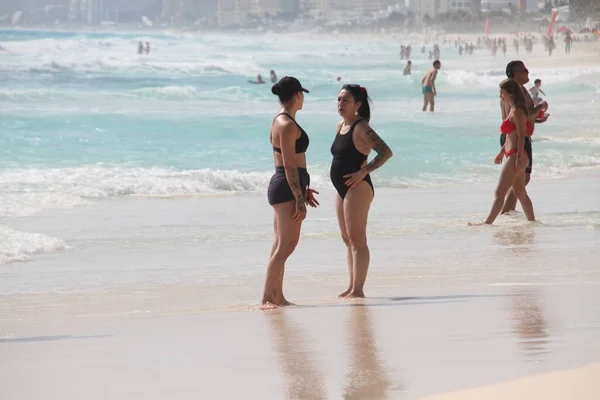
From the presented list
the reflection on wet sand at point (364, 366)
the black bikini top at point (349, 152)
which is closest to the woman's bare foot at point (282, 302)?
the reflection on wet sand at point (364, 366)

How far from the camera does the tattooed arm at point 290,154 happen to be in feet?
19.9

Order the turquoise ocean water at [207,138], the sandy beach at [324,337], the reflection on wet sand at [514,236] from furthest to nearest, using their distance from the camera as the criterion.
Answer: the turquoise ocean water at [207,138]
the reflection on wet sand at [514,236]
the sandy beach at [324,337]

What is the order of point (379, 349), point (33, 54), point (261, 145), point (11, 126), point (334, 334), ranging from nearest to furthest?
point (379, 349), point (334, 334), point (261, 145), point (11, 126), point (33, 54)

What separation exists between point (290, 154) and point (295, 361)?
1.71 m

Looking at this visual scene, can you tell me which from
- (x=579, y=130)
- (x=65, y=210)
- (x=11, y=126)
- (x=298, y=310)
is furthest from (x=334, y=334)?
(x=11, y=126)

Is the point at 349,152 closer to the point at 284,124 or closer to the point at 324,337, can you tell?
the point at 284,124

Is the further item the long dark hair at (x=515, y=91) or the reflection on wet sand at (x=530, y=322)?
the long dark hair at (x=515, y=91)

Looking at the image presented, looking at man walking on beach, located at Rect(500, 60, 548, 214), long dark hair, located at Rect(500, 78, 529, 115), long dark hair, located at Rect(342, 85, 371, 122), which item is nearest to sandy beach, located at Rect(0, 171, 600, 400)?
long dark hair, located at Rect(342, 85, 371, 122)

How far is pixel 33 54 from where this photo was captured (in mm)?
75812

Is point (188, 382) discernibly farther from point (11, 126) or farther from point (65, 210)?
point (11, 126)

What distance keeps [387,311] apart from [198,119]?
24010 mm

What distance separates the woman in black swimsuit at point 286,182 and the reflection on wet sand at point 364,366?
734 millimetres

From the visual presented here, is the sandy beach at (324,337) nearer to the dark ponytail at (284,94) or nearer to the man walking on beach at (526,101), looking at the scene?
the dark ponytail at (284,94)

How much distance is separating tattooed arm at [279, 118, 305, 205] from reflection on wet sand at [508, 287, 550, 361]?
4.00 ft
